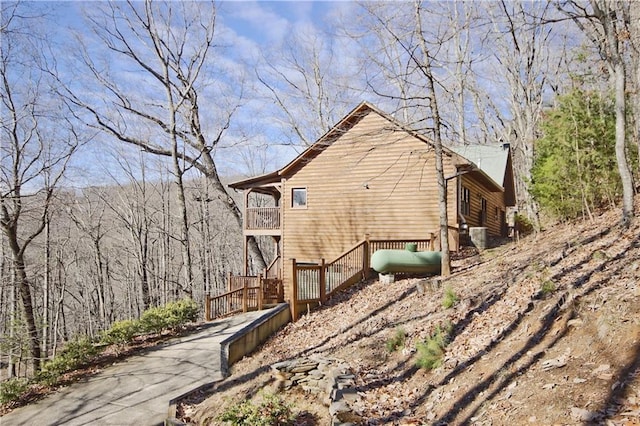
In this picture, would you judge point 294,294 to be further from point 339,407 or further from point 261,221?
point 261,221

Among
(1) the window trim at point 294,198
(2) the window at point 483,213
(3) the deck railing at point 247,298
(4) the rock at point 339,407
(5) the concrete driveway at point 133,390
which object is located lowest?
(5) the concrete driveway at point 133,390

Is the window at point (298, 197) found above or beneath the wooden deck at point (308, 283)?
above

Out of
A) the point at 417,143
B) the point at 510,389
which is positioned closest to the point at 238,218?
the point at 417,143

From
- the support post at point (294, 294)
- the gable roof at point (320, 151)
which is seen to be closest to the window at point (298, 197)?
the gable roof at point (320, 151)

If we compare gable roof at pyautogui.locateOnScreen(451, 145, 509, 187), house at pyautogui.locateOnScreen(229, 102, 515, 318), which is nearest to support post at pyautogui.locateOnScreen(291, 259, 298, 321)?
house at pyautogui.locateOnScreen(229, 102, 515, 318)

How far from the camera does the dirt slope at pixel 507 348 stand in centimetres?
396

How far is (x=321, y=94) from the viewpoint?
95.0 feet

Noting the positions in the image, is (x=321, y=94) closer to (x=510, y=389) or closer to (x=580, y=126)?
(x=580, y=126)

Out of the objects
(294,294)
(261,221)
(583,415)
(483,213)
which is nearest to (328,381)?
(583,415)

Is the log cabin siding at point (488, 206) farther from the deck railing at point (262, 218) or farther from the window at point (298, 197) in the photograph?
the deck railing at point (262, 218)

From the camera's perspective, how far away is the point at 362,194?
1705 cm

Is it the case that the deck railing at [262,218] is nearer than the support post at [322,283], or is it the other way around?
the support post at [322,283]

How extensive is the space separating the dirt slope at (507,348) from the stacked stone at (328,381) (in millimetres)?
175

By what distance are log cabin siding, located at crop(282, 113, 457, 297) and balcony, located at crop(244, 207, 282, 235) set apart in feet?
2.45
